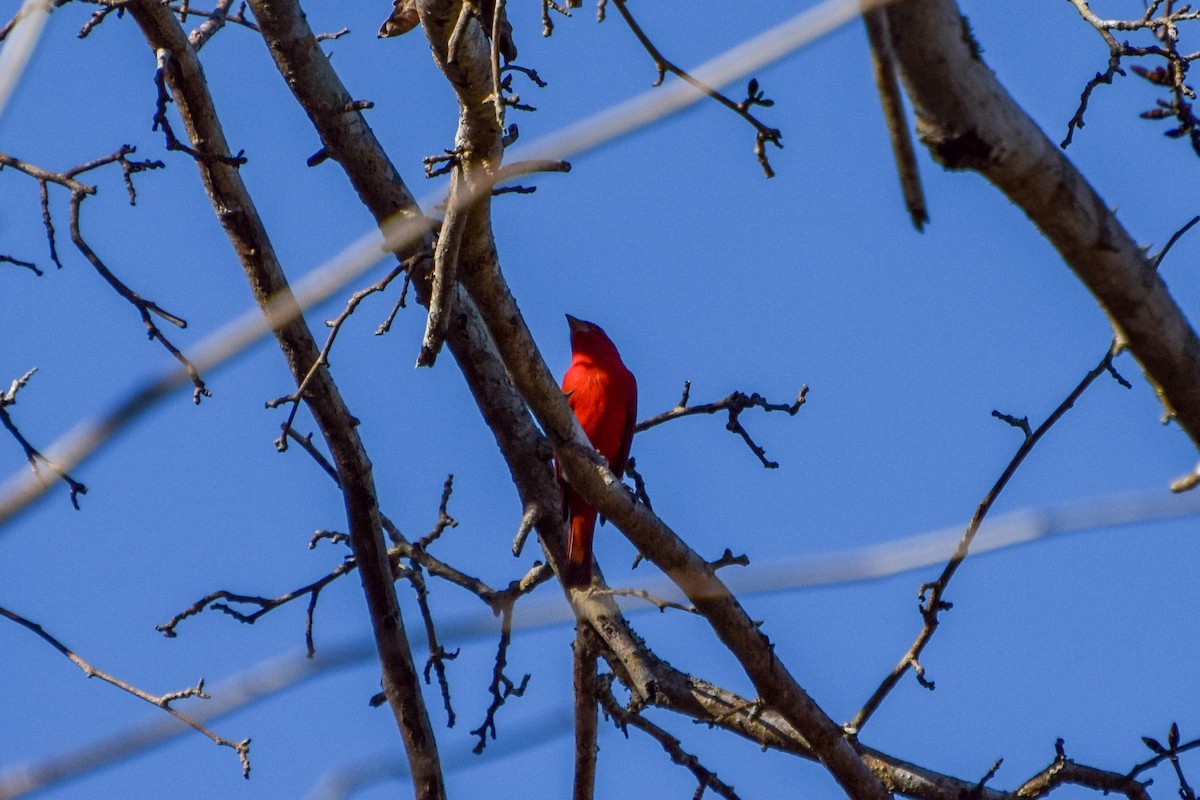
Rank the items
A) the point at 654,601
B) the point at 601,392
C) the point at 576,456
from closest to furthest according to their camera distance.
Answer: the point at 654,601, the point at 576,456, the point at 601,392

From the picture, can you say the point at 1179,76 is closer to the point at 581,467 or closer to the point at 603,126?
the point at 581,467

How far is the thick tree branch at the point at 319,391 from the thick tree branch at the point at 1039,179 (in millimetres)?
2455

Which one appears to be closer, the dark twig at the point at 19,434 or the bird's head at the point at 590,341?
the dark twig at the point at 19,434

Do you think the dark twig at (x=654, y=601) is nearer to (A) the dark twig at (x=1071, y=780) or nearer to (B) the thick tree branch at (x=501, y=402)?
(B) the thick tree branch at (x=501, y=402)

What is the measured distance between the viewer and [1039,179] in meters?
1.58

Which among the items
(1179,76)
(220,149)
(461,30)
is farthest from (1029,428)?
(220,149)

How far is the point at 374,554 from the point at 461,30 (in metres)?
2.07

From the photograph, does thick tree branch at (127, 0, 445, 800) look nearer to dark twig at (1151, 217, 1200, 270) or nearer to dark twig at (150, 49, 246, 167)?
dark twig at (150, 49, 246, 167)

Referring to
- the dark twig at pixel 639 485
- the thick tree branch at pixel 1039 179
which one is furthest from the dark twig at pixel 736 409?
the thick tree branch at pixel 1039 179

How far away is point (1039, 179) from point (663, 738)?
121 inches

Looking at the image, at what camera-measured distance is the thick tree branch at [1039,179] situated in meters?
1.51

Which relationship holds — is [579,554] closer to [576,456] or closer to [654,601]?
[576,456]

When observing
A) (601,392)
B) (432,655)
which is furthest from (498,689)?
(601,392)

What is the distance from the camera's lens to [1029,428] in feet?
11.0
